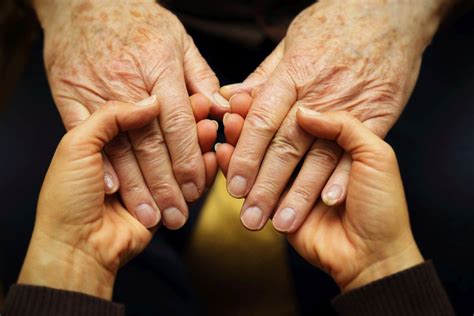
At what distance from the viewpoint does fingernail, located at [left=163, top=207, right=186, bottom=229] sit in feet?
3.09

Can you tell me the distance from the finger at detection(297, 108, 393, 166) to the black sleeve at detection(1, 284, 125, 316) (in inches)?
17.2

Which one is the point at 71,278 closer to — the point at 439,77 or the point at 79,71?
the point at 79,71

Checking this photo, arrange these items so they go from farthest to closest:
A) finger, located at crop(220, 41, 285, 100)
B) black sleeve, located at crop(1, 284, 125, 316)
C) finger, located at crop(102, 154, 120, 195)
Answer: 1. finger, located at crop(220, 41, 285, 100)
2. finger, located at crop(102, 154, 120, 195)
3. black sleeve, located at crop(1, 284, 125, 316)

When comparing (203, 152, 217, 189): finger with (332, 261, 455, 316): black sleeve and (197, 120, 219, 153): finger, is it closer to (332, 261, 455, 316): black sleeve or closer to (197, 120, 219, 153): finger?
(197, 120, 219, 153): finger

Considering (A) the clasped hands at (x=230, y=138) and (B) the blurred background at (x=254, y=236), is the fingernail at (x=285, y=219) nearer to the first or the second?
(A) the clasped hands at (x=230, y=138)

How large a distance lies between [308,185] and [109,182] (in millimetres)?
332

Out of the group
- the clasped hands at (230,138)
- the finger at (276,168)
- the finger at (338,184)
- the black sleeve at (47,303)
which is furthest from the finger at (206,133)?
the black sleeve at (47,303)

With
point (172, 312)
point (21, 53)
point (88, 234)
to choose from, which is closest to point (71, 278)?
point (88, 234)

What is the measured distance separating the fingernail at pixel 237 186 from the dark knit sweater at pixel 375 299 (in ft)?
0.80

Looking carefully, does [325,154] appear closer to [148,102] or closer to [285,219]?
[285,219]

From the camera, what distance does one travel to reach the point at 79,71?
985mm

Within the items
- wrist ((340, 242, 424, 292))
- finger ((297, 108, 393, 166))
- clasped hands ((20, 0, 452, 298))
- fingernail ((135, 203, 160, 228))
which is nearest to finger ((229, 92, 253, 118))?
clasped hands ((20, 0, 452, 298))

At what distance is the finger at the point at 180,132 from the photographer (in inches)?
36.3

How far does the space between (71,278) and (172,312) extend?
271mm
